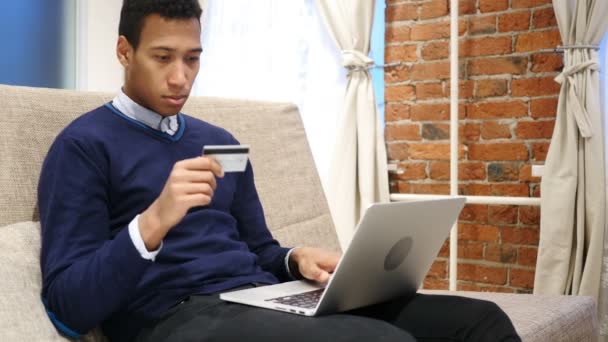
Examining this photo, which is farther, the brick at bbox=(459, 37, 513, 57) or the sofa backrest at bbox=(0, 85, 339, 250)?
the brick at bbox=(459, 37, 513, 57)

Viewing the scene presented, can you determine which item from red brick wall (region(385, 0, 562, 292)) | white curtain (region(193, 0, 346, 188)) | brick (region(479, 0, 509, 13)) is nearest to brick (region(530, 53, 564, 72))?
red brick wall (region(385, 0, 562, 292))

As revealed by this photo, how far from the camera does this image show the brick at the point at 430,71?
293 cm

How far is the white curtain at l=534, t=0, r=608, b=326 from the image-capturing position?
2484mm

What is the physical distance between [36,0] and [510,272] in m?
2.65

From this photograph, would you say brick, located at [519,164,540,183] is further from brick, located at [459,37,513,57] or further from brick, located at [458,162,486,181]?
brick, located at [459,37,513,57]

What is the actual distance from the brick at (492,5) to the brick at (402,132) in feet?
1.70

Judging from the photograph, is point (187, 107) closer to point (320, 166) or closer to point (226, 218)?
point (226, 218)

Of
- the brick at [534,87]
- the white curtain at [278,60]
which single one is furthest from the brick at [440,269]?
the brick at [534,87]

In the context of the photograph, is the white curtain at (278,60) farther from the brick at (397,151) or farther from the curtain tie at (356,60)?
the brick at (397,151)

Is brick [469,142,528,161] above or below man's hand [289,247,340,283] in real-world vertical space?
above

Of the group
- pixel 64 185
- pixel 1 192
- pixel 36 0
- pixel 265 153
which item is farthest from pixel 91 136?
pixel 36 0

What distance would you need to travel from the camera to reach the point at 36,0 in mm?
3789

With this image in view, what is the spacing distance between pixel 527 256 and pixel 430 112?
667mm

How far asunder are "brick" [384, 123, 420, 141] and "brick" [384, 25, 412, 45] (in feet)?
1.12
